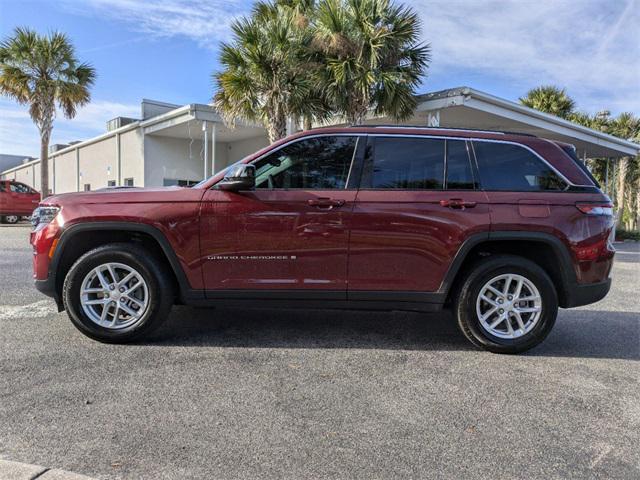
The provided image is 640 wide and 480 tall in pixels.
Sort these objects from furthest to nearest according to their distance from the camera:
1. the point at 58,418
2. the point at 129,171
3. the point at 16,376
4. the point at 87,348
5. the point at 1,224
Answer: the point at 129,171 < the point at 1,224 < the point at 87,348 < the point at 16,376 < the point at 58,418

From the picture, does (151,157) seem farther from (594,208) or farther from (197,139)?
(594,208)

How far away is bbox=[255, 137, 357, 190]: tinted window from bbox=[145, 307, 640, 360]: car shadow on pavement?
1.44 metres

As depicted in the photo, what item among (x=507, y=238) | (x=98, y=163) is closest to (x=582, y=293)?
(x=507, y=238)

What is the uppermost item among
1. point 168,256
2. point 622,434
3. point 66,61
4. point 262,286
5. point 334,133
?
point 66,61

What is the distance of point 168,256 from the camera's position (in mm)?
4020

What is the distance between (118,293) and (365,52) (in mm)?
9659

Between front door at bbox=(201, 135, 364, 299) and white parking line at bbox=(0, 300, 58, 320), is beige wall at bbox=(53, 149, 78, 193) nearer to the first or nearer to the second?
white parking line at bbox=(0, 300, 58, 320)

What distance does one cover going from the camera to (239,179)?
3875mm

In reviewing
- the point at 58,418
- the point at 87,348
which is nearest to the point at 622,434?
the point at 58,418

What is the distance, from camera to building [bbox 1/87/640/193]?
43.4 ft

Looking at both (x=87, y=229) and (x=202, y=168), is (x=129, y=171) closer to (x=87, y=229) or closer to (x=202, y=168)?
(x=202, y=168)

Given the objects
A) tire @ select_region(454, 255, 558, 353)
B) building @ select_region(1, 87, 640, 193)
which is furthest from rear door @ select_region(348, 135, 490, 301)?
building @ select_region(1, 87, 640, 193)

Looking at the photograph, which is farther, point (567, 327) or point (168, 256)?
point (567, 327)

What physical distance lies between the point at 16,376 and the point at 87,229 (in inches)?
49.7
